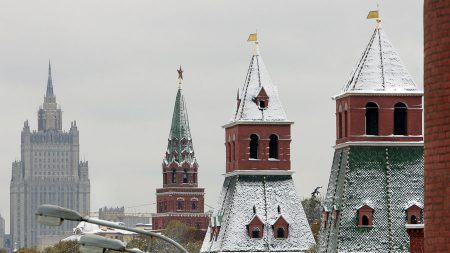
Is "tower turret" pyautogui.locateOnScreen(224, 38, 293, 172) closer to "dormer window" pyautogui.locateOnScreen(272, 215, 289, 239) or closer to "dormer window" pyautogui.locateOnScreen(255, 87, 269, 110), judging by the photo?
"dormer window" pyautogui.locateOnScreen(255, 87, 269, 110)

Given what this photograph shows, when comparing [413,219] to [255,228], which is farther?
[255,228]

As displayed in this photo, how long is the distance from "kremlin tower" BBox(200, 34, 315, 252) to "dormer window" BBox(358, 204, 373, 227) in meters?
23.1

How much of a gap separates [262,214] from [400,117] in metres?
20.8

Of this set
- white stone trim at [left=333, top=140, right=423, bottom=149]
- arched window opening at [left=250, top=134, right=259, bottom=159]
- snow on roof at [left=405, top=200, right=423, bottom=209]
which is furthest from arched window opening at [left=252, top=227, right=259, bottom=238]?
snow on roof at [left=405, top=200, right=423, bottom=209]

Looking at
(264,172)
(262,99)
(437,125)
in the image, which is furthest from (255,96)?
(437,125)

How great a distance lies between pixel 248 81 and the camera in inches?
4358

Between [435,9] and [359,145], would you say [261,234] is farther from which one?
[435,9]

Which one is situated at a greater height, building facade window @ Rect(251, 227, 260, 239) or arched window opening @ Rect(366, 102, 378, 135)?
arched window opening @ Rect(366, 102, 378, 135)

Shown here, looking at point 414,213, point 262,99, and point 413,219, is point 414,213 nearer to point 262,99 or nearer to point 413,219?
point 413,219

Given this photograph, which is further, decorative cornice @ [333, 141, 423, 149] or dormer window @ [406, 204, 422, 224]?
decorative cornice @ [333, 141, 423, 149]

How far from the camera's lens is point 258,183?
107m

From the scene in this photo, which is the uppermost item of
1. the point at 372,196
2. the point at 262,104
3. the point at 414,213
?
the point at 262,104

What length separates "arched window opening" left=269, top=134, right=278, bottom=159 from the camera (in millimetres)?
110688

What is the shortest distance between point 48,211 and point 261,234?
7971 cm
